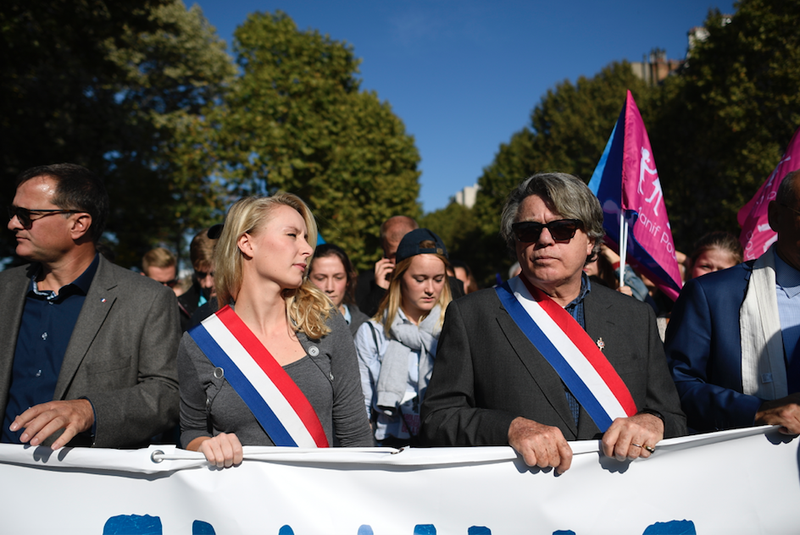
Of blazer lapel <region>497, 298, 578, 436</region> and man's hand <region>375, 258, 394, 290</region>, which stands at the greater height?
man's hand <region>375, 258, 394, 290</region>

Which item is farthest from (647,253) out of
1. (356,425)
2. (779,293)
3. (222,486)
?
(222,486)

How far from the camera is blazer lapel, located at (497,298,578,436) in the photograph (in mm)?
2252

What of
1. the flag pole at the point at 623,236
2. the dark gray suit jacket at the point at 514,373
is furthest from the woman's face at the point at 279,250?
the flag pole at the point at 623,236

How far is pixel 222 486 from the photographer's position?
7.17ft

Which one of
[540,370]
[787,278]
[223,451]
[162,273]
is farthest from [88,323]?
[162,273]

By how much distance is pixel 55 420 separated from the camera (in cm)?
222

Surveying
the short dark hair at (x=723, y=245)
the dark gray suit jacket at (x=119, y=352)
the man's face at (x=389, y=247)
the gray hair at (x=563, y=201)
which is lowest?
the dark gray suit jacket at (x=119, y=352)

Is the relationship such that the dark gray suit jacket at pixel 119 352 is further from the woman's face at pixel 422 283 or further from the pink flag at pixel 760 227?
the pink flag at pixel 760 227

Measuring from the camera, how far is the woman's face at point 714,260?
4.00 m

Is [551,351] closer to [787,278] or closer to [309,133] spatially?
[787,278]

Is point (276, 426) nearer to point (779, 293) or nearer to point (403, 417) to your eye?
point (403, 417)

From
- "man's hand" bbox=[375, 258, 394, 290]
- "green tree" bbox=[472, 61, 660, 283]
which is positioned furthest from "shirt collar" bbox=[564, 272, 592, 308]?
"green tree" bbox=[472, 61, 660, 283]

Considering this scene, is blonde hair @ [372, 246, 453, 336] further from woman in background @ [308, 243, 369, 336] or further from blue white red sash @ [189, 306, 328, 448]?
blue white red sash @ [189, 306, 328, 448]

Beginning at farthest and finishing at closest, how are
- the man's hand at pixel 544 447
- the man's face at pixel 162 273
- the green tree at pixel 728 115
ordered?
1. the green tree at pixel 728 115
2. the man's face at pixel 162 273
3. the man's hand at pixel 544 447
